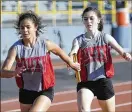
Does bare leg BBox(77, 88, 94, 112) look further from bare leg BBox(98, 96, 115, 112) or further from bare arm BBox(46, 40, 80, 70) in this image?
bare arm BBox(46, 40, 80, 70)

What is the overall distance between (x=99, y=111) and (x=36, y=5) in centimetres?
1186

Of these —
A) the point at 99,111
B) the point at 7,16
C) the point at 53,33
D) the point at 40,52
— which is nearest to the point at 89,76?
A: the point at 40,52

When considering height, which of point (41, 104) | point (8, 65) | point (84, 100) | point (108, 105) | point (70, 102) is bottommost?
point (70, 102)

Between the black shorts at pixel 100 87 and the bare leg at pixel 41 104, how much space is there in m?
1.00

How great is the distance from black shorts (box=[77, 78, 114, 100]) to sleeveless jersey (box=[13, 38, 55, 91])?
91 centimetres

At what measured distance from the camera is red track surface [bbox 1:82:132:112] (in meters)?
10.5

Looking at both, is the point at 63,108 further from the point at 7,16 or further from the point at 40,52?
the point at 7,16

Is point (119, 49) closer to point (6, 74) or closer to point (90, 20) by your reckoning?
point (90, 20)

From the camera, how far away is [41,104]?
220 inches

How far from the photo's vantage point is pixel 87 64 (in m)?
6.57

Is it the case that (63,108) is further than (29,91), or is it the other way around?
(63,108)

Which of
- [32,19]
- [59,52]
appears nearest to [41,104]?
[59,52]

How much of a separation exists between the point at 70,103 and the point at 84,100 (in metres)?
4.95

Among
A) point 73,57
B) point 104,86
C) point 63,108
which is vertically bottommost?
point 63,108
